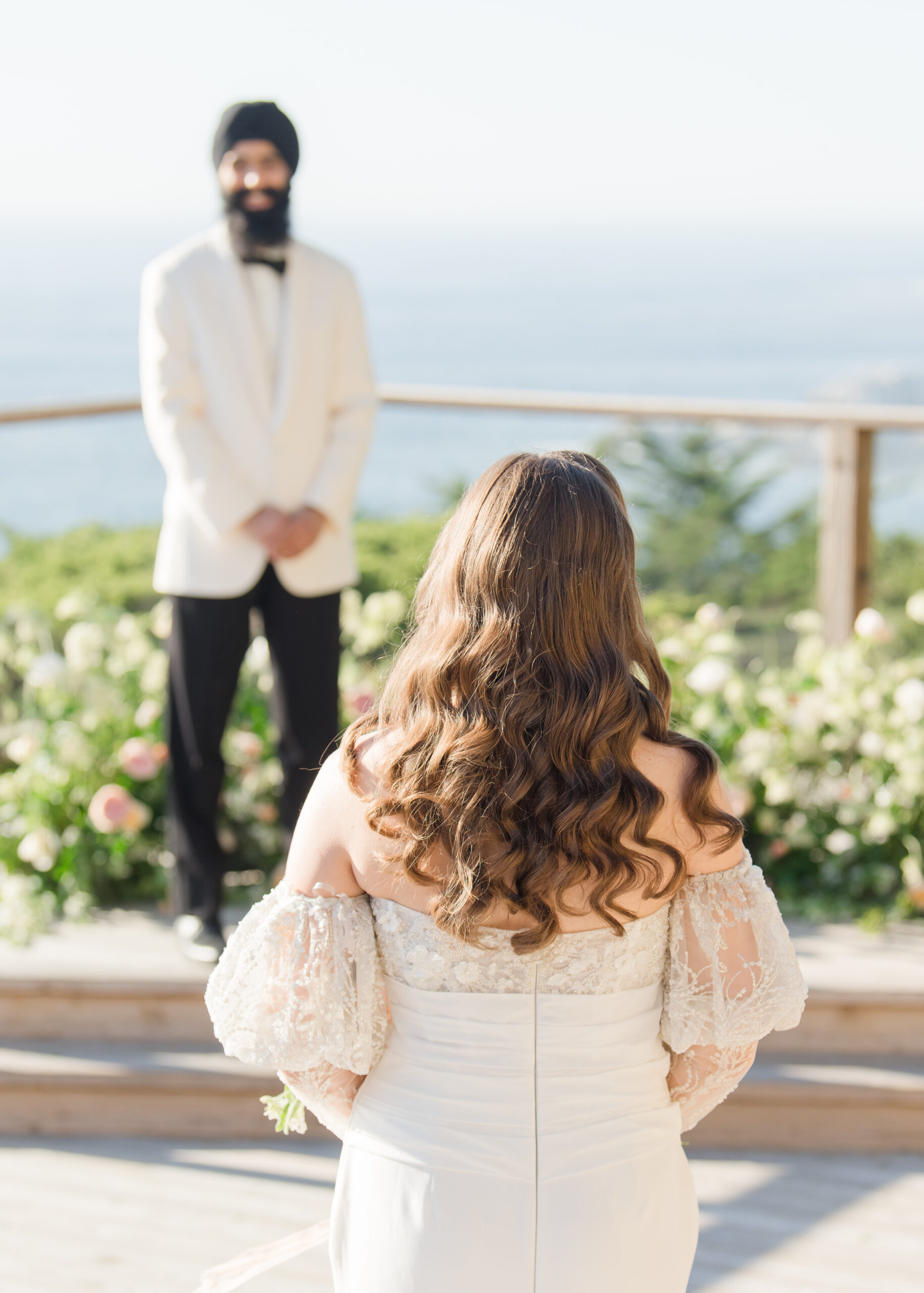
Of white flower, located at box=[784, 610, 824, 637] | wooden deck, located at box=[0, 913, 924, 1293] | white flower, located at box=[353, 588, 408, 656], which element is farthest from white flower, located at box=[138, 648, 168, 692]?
white flower, located at box=[784, 610, 824, 637]

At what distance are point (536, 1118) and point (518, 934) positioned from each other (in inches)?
7.8

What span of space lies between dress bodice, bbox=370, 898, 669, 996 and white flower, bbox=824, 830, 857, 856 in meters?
1.83

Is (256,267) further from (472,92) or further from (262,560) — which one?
(472,92)

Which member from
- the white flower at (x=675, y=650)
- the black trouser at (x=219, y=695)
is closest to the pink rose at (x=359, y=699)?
the black trouser at (x=219, y=695)

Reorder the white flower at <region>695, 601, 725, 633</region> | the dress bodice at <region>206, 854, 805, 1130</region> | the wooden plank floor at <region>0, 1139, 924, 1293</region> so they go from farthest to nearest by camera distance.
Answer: the white flower at <region>695, 601, 725, 633</region>, the wooden plank floor at <region>0, 1139, 924, 1293</region>, the dress bodice at <region>206, 854, 805, 1130</region>

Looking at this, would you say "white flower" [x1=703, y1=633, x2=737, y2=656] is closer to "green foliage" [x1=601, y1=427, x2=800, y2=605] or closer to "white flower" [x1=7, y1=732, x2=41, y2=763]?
"green foliage" [x1=601, y1=427, x2=800, y2=605]

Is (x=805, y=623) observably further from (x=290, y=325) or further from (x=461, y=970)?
(x=461, y=970)

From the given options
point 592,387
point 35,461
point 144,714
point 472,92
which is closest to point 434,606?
point 144,714

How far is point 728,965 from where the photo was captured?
1358 millimetres

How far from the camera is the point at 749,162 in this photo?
95.9 ft

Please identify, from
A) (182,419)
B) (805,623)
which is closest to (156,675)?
(182,419)

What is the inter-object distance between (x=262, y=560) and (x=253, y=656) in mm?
842

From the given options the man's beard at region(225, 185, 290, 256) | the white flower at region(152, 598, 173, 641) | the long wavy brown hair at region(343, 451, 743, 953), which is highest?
the man's beard at region(225, 185, 290, 256)

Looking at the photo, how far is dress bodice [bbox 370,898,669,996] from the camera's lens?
1.28 meters
